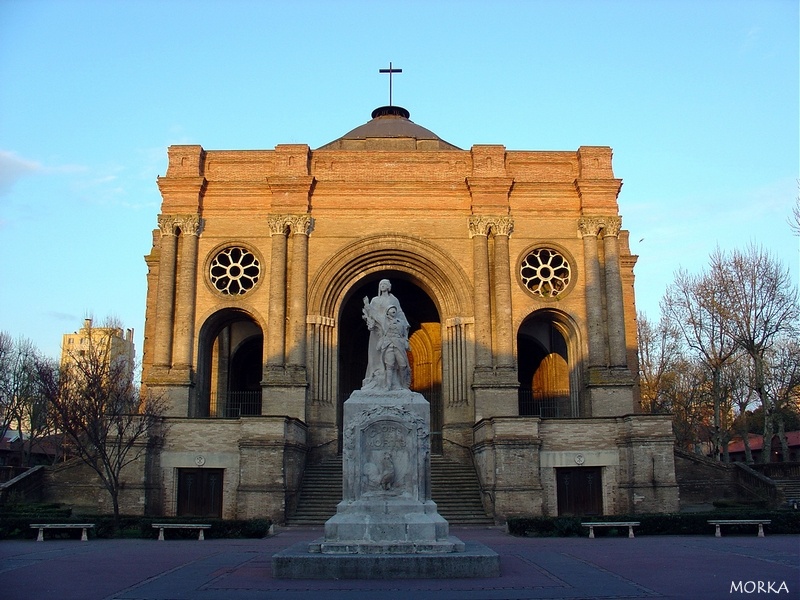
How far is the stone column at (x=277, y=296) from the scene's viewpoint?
31016mm

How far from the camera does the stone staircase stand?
26.1 m

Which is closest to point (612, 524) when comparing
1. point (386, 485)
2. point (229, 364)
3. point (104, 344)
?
point (386, 485)

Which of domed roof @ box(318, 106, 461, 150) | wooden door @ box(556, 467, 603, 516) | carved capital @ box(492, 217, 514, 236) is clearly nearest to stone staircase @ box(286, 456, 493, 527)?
wooden door @ box(556, 467, 603, 516)

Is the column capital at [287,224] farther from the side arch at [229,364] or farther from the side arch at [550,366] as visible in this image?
the side arch at [550,366]

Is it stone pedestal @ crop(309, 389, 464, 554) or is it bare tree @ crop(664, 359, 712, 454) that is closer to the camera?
stone pedestal @ crop(309, 389, 464, 554)

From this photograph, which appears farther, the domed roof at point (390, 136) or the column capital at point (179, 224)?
the domed roof at point (390, 136)

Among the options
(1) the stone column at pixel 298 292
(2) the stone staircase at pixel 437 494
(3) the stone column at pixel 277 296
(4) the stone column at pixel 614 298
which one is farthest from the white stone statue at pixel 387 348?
(4) the stone column at pixel 614 298

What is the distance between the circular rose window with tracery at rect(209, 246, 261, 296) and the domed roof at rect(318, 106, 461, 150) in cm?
753

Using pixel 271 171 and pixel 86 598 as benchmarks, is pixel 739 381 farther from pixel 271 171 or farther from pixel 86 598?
pixel 86 598

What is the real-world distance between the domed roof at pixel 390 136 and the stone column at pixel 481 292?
7.20m

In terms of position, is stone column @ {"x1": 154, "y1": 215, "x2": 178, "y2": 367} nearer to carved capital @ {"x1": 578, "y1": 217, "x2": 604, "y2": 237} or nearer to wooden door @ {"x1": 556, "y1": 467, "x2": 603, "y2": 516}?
wooden door @ {"x1": 556, "y1": 467, "x2": 603, "y2": 516}

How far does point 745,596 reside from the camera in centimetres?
1037

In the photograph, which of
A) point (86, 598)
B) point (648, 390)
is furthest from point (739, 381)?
Result: point (86, 598)

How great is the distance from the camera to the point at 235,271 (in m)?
33.0
